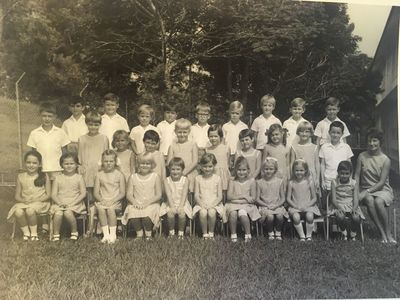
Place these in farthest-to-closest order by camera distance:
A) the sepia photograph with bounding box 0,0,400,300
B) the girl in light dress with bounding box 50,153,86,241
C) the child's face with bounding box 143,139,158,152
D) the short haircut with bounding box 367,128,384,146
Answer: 1. the short haircut with bounding box 367,128,384,146
2. the child's face with bounding box 143,139,158,152
3. the girl in light dress with bounding box 50,153,86,241
4. the sepia photograph with bounding box 0,0,400,300

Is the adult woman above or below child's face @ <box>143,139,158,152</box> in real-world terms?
below

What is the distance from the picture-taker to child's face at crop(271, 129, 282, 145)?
2355 millimetres

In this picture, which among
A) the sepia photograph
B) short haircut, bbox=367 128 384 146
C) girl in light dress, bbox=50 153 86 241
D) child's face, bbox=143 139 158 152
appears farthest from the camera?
short haircut, bbox=367 128 384 146

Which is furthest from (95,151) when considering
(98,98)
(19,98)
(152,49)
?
(152,49)

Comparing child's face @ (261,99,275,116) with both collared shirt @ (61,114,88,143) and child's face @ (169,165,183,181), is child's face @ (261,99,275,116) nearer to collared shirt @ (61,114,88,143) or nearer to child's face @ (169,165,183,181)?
child's face @ (169,165,183,181)

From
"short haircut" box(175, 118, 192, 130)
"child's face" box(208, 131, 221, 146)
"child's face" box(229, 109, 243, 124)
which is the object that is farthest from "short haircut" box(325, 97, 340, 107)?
"short haircut" box(175, 118, 192, 130)

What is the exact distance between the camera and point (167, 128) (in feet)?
7.50

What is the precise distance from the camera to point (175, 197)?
7.59 ft

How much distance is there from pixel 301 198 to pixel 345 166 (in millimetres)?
283

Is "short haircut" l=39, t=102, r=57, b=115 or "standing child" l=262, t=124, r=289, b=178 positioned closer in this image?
"short haircut" l=39, t=102, r=57, b=115

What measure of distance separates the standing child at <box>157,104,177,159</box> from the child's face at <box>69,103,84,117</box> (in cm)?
36

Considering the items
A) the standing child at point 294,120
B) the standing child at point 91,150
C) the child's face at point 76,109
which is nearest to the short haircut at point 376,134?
the standing child at point 294,120

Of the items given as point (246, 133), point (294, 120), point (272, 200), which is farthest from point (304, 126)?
point (272, 200)

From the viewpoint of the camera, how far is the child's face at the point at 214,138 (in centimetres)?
230
